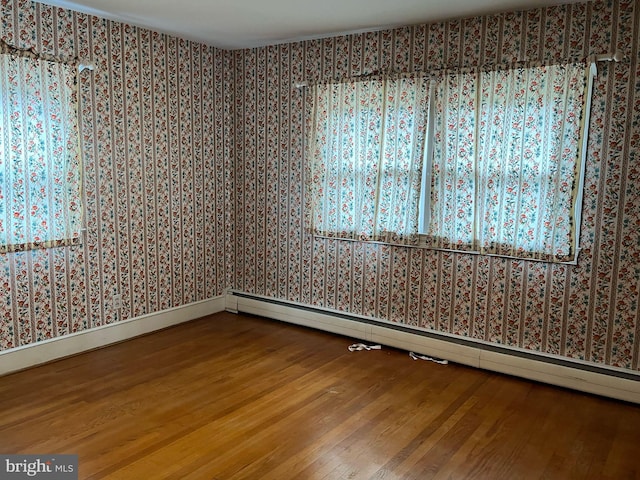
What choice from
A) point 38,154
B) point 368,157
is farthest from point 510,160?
point 38,154

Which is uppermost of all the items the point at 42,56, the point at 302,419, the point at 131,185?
the point at 42,56

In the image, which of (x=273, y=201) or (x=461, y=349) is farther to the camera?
(x=273, y=201)

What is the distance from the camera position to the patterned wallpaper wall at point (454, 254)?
3416mm

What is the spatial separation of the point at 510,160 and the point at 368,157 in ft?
3.77

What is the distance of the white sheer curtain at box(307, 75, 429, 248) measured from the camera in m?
4.18

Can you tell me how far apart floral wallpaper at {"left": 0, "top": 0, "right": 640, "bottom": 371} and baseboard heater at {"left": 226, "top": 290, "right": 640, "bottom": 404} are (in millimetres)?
71

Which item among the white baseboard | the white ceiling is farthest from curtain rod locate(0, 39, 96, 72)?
the white baseboard

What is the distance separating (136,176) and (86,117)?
24.5 inches

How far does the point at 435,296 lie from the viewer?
4191 millimetres

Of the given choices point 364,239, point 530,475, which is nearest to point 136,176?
point 364,239

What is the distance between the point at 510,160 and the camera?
3.74m

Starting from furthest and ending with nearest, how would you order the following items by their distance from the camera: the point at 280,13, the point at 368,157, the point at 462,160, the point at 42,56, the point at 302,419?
the point at 368,157 → the point at 462,160 → the point at 280,13 → the point at 42,56 → the point at 302,419

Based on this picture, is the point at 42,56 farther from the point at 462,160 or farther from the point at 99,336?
the point at 462,160

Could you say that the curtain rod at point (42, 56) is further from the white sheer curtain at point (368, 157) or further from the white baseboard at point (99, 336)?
the white baseboard at point (99, 336)
